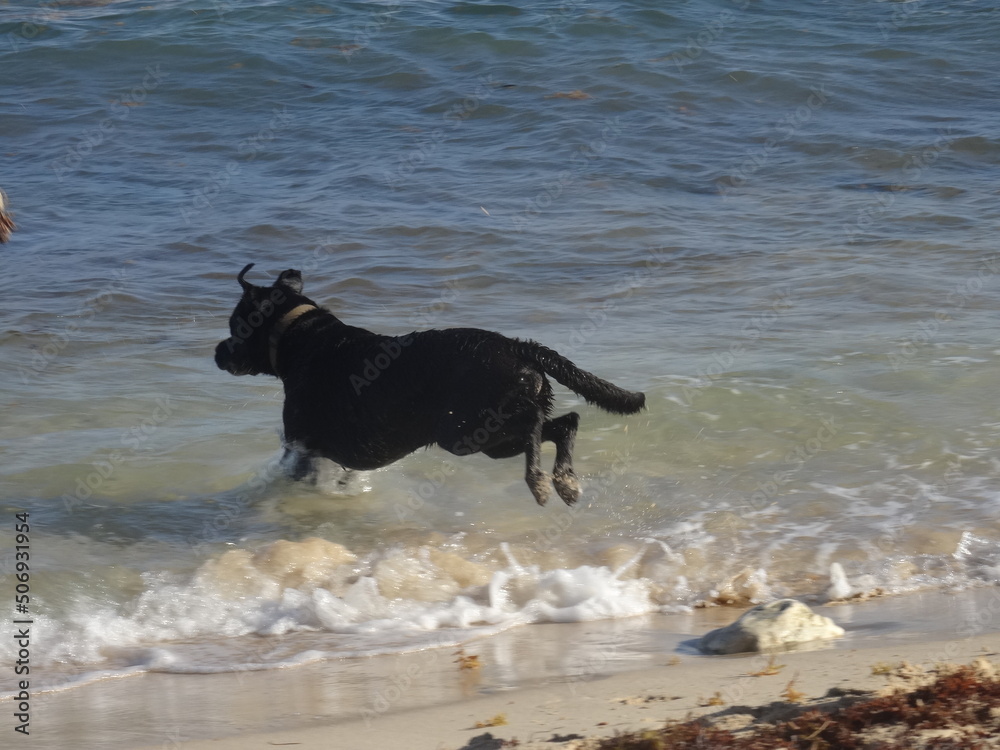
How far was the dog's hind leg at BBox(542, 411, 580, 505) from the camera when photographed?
5.11 meters

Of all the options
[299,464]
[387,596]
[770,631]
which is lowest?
[387,596]

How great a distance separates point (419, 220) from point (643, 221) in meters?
2.18

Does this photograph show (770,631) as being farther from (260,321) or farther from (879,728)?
(260,321)

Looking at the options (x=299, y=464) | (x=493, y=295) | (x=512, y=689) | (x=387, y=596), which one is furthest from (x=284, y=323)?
(x=493, y=295)

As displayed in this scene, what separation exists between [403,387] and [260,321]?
0.96m

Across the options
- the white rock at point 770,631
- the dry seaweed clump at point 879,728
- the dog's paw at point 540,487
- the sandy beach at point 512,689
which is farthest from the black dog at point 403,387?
the dry seaweed clump at point 879,728

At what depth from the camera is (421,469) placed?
6227 millimetres

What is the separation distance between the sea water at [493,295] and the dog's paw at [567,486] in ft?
0.75

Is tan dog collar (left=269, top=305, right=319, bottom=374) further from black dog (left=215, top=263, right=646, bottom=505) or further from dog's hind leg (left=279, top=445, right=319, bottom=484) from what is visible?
dog's hind leg (left=279, top=445, right=319, bottom=484)

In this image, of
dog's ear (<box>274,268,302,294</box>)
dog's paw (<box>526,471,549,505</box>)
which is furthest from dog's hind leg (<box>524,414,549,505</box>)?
dog's ear (<box>274,268,302,294</box>)

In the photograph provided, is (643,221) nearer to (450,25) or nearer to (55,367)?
(55,367)

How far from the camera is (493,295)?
30.0 ft

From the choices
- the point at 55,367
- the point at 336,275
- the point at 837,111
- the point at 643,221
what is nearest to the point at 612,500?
the point at 55,367

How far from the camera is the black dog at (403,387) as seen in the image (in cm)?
489
